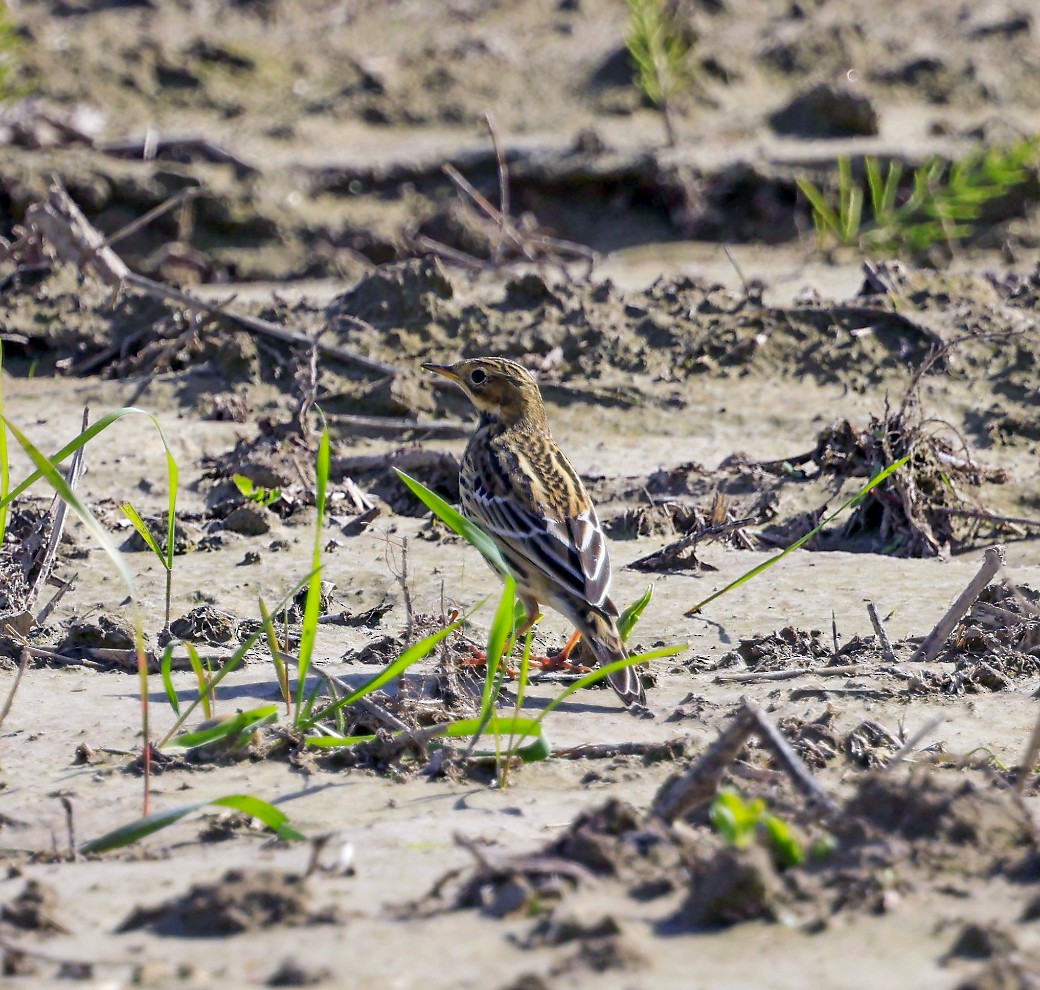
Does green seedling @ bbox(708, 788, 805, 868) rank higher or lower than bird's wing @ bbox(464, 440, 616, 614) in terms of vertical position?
lower

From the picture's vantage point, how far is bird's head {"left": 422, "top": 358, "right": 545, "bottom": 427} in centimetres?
660

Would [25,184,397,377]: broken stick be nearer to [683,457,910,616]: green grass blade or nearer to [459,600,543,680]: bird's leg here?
[459,600,543,680]: bird's leg

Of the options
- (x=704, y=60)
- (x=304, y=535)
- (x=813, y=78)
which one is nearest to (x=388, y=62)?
(x=704, y=60)

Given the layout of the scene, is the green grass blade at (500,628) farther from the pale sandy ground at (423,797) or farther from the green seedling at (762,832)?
the green seedling at (762,832)

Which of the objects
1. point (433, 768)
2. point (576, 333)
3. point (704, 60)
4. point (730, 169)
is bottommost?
point (433, 768)

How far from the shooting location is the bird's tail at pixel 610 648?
4516mm

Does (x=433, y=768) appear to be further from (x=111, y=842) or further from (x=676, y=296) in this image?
(x=676, y=296)

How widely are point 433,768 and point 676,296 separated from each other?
5.12 meters

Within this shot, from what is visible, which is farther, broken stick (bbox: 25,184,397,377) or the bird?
broken stick (bbox: 25,184,397,377)

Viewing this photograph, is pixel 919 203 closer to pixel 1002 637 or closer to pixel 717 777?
pixel 1002 637

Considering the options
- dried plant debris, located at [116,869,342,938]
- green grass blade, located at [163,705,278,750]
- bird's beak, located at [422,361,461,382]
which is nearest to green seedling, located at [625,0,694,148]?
bird's beak, located at [422,361,461,382]

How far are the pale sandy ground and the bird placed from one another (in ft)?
0.80

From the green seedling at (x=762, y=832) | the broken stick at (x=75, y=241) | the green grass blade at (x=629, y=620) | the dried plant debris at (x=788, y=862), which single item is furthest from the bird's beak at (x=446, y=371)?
the green seedling at (x=762, y=832)

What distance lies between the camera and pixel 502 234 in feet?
30.3
